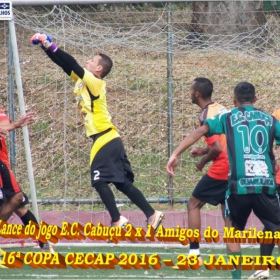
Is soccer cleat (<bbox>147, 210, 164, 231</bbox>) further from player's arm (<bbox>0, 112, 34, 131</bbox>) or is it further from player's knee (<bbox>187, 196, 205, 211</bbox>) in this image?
player's arm (<bbox>0, 112, 34, 131</bbox>)

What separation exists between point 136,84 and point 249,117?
541 centimetres

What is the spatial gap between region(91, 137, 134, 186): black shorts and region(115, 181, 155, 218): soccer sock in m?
0.08

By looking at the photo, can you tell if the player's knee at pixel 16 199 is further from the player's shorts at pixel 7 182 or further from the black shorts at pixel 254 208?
the black shorts at pixel 254 208

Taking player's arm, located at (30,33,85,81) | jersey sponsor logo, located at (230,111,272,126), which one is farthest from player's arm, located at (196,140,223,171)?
player's arm, located at (30,33,85,81)

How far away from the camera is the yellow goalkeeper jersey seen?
394 inches

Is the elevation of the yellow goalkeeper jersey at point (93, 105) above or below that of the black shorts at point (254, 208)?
above

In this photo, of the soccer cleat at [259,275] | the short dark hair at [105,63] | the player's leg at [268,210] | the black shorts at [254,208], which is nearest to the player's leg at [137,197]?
the short dark hair at [105,63]

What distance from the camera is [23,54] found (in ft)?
44.8

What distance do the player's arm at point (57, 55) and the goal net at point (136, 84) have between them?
265 centimetres

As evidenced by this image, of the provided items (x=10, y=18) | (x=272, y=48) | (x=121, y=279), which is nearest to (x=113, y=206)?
(x=121, y=279)

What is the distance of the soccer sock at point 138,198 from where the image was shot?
983cm

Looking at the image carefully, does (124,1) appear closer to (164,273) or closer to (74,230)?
(74,230)

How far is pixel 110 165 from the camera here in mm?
9953

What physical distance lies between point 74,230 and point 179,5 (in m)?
4.59
